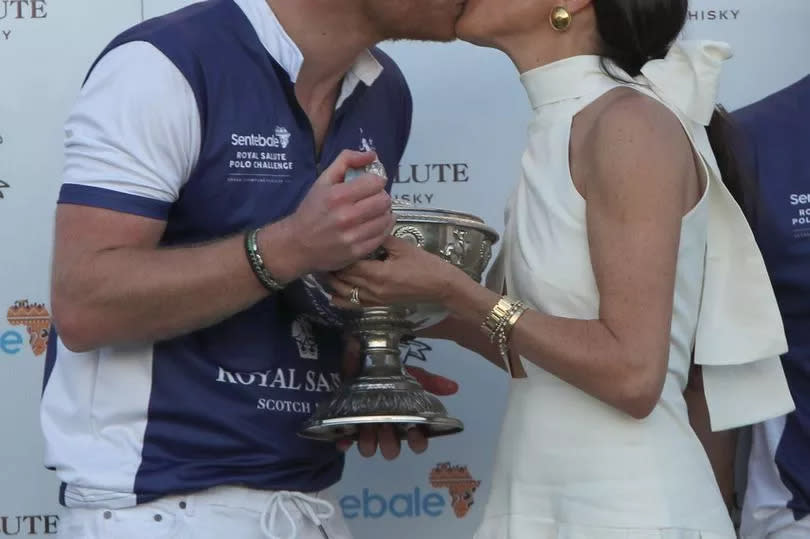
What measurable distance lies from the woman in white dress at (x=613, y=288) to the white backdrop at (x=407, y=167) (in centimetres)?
70

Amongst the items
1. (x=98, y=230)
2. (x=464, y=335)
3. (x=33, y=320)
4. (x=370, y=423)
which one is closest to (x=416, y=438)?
(x=370, y=423)

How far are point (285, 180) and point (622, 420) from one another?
0.67 meters

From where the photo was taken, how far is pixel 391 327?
2.27m

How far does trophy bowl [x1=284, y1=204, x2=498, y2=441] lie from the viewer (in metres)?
2.14

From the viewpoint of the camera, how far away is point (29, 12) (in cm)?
295

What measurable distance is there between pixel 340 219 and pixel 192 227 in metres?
0.35

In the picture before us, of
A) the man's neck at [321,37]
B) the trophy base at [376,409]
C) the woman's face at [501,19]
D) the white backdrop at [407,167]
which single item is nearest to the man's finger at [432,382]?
the white backdrop at [407,167]

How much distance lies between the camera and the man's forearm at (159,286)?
6.72 ft

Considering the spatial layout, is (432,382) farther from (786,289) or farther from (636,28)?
(636,28)

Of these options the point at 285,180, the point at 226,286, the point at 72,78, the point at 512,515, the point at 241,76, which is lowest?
the point at 512,515

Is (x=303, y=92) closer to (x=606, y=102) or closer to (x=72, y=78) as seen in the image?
(x=606, y=102)

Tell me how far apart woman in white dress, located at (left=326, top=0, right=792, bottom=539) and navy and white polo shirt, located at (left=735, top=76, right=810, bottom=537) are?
1.38ft

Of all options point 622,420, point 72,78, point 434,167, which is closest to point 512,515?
point 622,420

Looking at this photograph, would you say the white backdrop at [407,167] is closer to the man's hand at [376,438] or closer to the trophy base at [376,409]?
the man's hand at [376,438]
